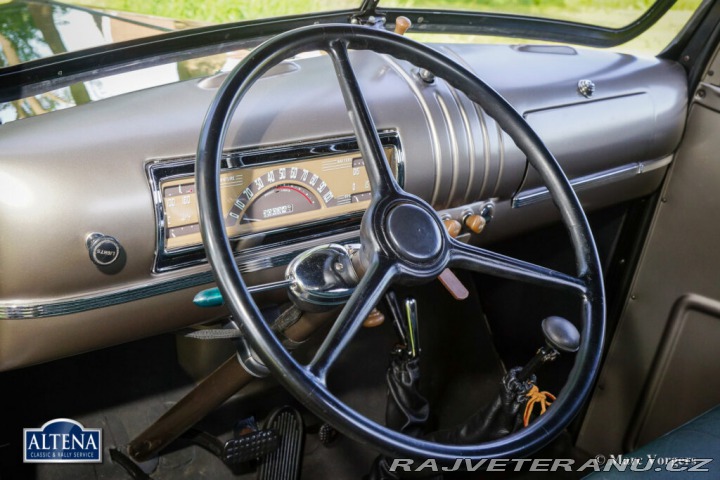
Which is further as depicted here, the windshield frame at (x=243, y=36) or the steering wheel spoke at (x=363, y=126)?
the windshield frame at (x=243, y=36)

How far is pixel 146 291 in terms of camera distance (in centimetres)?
119

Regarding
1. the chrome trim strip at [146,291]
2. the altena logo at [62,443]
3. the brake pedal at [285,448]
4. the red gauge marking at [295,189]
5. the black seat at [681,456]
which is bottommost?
the brake pedal at [285,448]

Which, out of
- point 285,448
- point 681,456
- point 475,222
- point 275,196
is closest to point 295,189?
point 275,196

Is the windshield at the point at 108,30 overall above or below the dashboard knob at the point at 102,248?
above

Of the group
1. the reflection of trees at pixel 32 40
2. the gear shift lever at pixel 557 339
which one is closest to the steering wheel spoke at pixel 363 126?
the gear shift lever at pixel 557 339

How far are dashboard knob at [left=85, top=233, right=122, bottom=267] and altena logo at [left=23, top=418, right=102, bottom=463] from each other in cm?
80

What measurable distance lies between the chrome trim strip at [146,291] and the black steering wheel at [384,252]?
117mm

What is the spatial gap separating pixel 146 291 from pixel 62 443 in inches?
30.1

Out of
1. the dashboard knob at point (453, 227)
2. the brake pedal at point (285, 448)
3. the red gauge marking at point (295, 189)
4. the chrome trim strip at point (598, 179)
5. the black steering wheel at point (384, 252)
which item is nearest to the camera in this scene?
the black steering wheel at point (384, 252)

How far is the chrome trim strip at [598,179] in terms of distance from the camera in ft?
Result: 5.55

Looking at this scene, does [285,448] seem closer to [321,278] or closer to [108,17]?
[321,278]

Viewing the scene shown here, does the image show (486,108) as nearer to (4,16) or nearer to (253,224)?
(253,224)

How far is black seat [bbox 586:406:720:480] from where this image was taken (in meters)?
1.13

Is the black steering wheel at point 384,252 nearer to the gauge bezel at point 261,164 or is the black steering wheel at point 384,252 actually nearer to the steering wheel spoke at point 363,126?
the steering wheel spoke at point 363,126
